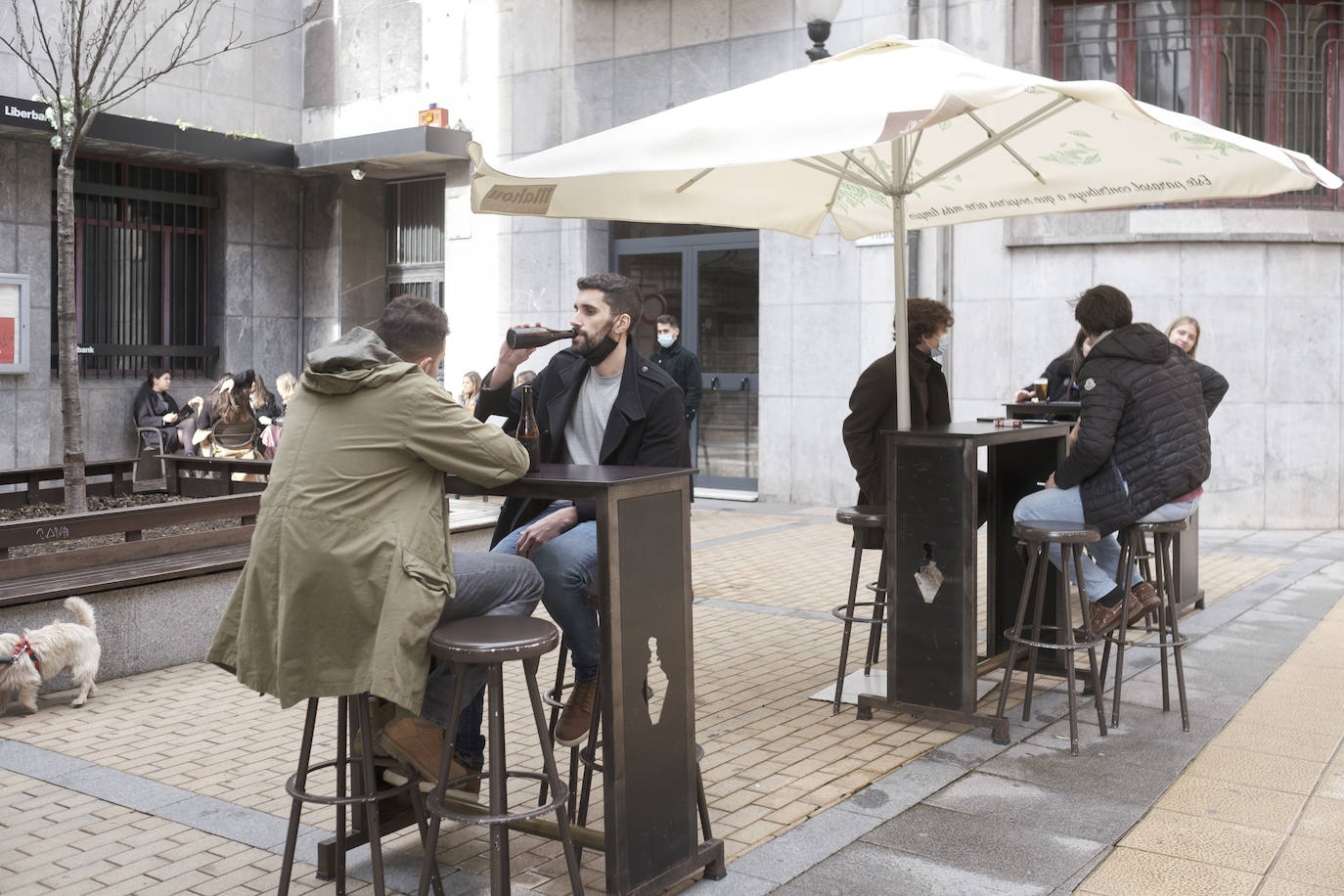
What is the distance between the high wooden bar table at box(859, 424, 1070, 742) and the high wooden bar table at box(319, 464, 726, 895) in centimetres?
191

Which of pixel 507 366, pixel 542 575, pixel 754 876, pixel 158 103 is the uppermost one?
pixel 158 103

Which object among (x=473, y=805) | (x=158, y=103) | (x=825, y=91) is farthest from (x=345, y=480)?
(x=158, y=103)

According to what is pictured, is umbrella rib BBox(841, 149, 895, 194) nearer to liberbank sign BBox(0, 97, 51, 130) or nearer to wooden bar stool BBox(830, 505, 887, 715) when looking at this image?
wooden bar stool BBox(830, 505, 887, 715)

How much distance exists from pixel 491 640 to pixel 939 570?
8.67 feet

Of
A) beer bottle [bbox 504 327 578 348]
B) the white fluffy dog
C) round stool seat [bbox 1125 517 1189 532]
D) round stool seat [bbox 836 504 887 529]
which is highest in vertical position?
beer bottle [bbox 504 327 578 348]

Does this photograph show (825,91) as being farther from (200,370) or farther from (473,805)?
(200,370)

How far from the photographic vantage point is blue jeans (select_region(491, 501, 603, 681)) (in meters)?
3.97

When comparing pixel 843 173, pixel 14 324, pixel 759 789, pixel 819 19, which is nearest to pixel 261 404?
pixel 14 324

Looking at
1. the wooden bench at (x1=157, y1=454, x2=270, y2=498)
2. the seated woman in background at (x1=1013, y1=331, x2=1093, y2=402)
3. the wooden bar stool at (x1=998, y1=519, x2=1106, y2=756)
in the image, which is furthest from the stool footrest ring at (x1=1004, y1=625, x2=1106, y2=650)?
the wooden bench at (x1=157, y1=454, x2=270, y2=498)

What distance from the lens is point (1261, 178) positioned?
577cm

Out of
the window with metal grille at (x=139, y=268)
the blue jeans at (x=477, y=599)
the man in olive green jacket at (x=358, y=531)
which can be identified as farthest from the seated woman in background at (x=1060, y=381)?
the window with metal grille at (x=139, y=268)

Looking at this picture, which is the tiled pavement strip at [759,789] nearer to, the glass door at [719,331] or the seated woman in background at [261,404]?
the seated woman in background at [261,404]

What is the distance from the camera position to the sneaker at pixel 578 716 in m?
4.18

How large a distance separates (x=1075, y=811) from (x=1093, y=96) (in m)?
2.55
